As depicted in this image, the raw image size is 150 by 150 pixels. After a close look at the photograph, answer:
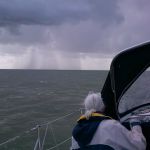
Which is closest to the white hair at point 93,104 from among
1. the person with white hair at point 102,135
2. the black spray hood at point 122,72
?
the person with white hair at point 102,135

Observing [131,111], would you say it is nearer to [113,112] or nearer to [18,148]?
[113,112]

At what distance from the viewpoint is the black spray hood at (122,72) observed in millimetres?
4980

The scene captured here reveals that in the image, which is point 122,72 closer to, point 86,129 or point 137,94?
point 137,94

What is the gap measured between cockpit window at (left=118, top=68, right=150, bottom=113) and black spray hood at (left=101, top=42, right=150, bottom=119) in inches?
4.9

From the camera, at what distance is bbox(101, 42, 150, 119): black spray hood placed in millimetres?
4980

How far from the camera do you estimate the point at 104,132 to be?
154 inches

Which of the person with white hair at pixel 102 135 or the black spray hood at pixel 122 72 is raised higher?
the black spray hood at pixel 122 72

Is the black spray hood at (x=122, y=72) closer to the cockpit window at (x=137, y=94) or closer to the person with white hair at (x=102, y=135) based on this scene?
the cockpit window at (x=137, y=94)

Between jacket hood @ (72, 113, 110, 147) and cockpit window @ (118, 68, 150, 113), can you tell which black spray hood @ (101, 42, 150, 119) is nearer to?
cockpit window @ (118, 68, 150, 113)

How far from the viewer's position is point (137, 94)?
5.72 metres

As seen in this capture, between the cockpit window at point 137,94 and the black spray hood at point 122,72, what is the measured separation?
0.12m

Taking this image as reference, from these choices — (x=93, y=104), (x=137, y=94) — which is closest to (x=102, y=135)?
(x=93, y=104)

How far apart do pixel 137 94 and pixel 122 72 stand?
2.12 ft

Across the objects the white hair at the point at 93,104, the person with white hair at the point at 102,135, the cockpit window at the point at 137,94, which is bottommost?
the person with white hair at the point at 102,135
